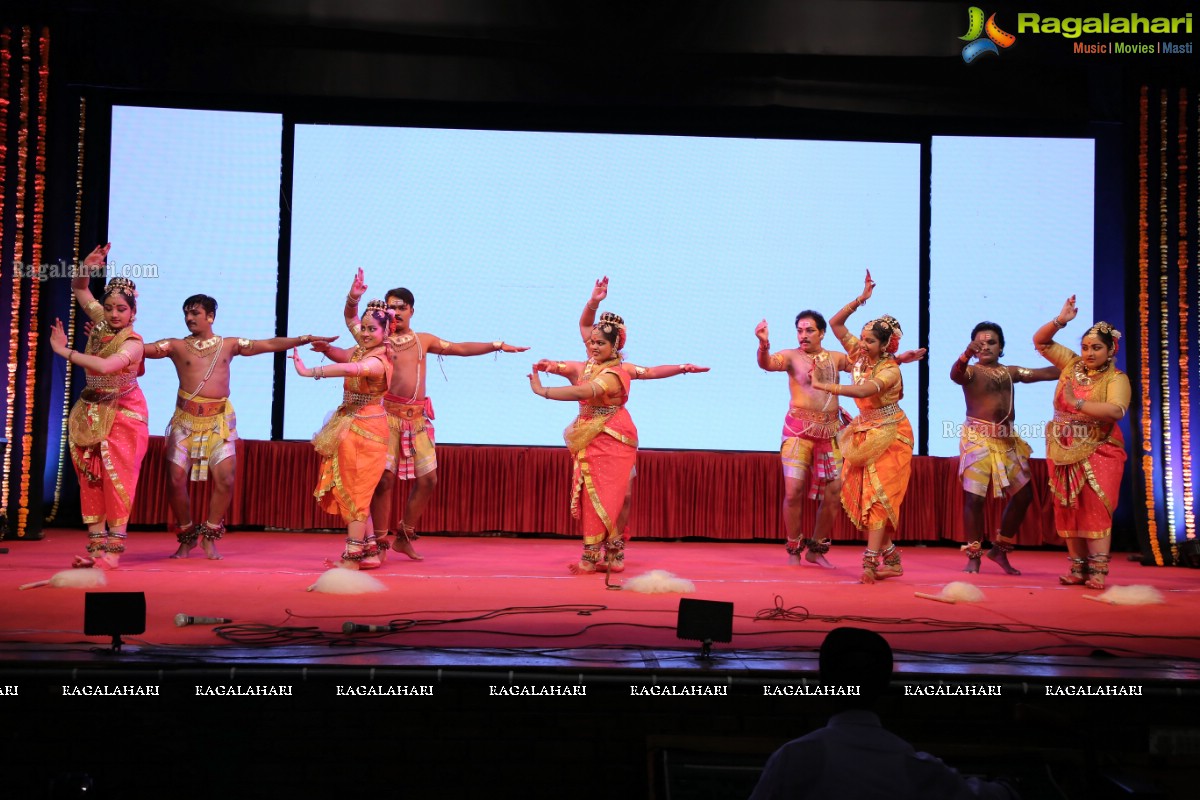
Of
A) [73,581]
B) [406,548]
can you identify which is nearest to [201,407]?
[406,548]

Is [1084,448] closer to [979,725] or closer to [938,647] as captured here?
[938,647]

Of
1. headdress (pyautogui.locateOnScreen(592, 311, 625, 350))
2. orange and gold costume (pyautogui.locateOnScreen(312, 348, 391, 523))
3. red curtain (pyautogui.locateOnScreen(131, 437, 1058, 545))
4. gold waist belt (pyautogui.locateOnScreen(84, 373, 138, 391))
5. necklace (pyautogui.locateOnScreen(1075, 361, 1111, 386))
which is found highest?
headdress (pyautogui.locateOnScreen(592, 311, 625, 350))

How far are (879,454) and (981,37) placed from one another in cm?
355

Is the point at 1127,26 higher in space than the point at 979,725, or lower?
higher

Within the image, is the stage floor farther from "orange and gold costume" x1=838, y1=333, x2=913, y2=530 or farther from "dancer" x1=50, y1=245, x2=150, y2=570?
"orange and gold costume" x1=838, y1=333, x2=913, y2=530

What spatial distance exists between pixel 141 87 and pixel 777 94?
4.69 metres

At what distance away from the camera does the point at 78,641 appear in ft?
12.0

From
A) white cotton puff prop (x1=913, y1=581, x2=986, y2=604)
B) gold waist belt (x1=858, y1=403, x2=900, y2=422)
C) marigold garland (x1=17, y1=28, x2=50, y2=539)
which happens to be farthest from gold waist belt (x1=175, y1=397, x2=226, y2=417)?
white cotton puff prop (x1=913, y1=581, x2=986, y2=604)

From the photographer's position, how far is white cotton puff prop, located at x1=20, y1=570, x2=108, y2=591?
496 centimetres

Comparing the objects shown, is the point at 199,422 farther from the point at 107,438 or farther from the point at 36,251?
the point at 36,251

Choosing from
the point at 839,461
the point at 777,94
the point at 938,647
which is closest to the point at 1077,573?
the point at 839,461

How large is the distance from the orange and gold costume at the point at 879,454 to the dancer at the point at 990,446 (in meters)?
0.66

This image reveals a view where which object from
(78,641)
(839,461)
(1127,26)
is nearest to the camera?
(78,641)

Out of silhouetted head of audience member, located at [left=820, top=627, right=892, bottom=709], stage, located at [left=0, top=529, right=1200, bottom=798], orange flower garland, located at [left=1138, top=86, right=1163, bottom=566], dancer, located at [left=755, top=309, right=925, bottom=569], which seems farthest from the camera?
orange flower garland, located at [left=1138, top=86, right=1163, bottom=566]
